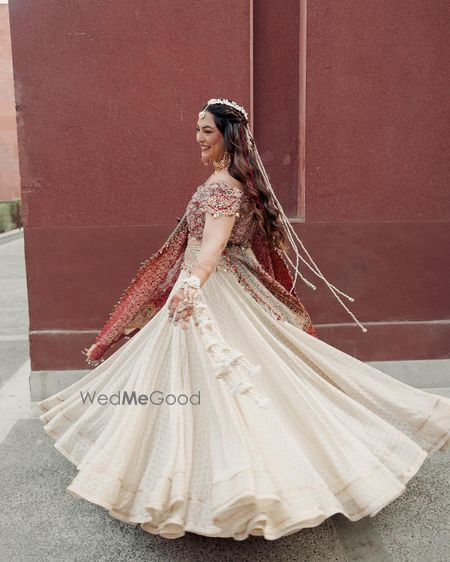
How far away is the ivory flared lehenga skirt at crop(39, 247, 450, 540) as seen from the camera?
226cm

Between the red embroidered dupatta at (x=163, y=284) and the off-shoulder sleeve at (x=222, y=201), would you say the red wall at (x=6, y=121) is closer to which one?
the red embroidered dupatta at (x=163, y=284)

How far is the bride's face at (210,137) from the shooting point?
2.84 m

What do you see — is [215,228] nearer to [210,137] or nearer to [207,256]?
[207,256]

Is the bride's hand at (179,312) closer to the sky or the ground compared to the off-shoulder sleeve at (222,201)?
closer to the ground

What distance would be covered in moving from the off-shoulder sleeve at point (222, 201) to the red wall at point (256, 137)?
1712 millimetres

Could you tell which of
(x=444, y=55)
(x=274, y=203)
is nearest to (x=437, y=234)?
(x=444, y=55)

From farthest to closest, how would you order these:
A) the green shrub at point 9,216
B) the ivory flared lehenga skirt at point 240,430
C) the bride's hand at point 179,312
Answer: the green shrub at point 9,216
the bride's hand at point 179,312
the ivory flared lehenga skirt at point 240,430

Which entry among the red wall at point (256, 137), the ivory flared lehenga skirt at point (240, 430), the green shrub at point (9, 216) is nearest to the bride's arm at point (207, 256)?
the ivory flared lehenga skirt at point (240, 430)

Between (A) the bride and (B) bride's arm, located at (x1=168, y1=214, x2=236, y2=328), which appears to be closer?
(A) the bride

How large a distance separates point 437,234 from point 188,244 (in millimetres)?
2458

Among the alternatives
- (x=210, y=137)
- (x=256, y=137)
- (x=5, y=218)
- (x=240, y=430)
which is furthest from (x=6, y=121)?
(x=240, y=430)

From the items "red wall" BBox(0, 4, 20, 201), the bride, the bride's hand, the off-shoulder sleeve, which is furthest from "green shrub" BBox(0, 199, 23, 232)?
the bride's hand

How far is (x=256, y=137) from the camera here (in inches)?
187

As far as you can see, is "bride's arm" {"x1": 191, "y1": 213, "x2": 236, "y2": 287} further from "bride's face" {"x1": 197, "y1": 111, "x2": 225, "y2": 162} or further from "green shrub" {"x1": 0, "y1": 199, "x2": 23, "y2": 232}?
"green shrub" {"x1": 0, "y1": 199, "x2": 23, "y2": 232}
